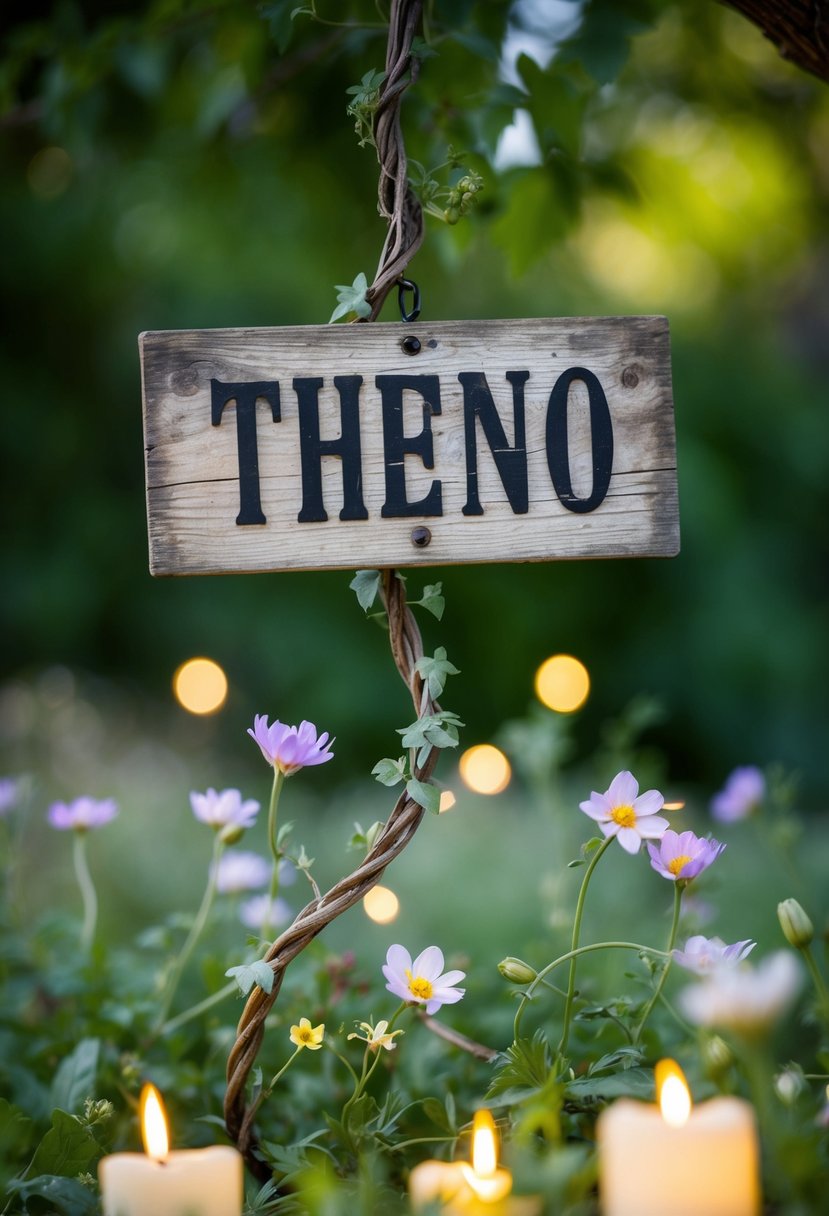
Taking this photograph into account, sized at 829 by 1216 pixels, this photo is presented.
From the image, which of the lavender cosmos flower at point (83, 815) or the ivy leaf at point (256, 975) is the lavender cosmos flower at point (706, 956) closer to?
the ivy leaf at point (256, 975)

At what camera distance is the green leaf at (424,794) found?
628mm

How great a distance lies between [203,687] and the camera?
952 millimetres

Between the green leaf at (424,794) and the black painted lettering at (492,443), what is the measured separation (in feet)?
0.63

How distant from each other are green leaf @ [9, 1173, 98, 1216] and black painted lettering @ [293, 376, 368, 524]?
465 millimetres

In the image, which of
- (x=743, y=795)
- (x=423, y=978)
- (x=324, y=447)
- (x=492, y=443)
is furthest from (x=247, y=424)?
(x=743, y=795)

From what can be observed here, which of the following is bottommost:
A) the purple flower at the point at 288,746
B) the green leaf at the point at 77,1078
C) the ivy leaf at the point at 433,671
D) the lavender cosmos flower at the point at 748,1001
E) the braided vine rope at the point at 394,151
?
the green leaf at the point at 77,1078

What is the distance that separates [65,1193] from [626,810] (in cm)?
45

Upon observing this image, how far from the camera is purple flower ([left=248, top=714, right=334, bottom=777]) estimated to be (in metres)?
0.67

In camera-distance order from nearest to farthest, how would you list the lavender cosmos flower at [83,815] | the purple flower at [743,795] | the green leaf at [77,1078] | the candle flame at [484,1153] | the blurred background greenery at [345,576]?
the candle flame at [484,1153]
the green leaf at [77,1078]
the lavender cosmos flower at [83,815]
the purple flower at [743,795]
the blurred background greenery at [345,576]

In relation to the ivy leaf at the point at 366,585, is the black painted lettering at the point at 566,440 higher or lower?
higher

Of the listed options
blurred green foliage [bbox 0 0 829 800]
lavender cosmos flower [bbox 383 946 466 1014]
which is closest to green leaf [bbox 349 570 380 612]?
lavender cosmos flower [bbox 383 946 466 1014]

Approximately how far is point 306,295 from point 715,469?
1714 millimetres

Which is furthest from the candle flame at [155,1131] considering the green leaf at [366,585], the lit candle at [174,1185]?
the green leaf at [366,585]

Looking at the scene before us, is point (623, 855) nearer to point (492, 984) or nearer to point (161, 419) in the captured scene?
point (492, 984)
